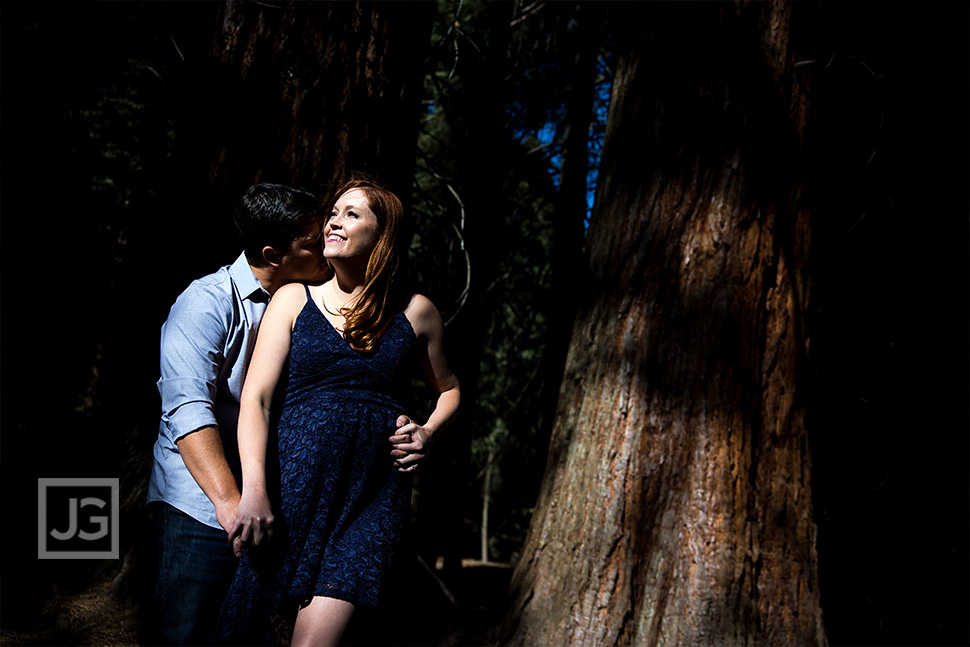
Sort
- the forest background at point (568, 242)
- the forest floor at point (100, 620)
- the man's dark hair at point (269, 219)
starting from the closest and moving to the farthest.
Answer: the man's dark hair at point (269, 219), the forest floor at point (100, 620), the forest background at point (568, 242)

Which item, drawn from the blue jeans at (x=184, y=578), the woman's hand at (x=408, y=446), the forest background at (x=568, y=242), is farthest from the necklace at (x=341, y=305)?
the forest background at (x=568, y=242)

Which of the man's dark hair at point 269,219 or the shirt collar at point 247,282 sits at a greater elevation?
the man's dark hair at point 269,219

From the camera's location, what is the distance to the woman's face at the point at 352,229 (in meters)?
2.13

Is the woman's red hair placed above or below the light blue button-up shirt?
above

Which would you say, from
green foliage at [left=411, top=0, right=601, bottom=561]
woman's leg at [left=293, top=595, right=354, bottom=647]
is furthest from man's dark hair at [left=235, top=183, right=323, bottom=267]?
green foliage at [left=411, top=0, right=601, bottom=561]

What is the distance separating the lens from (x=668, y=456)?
3.13m

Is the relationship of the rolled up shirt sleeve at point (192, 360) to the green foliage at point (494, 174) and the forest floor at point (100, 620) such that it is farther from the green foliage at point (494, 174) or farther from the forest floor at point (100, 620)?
the green foliage at point (494, 174)

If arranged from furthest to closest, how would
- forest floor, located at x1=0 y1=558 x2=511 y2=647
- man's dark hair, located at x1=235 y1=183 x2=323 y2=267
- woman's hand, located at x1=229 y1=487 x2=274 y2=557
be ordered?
forest floor, located at x1=0 y1=558 x2=511 y2=647 → man's dark hair, located at x1=235 y1=183 x2=323 y2=267 → woman's hand, located at x1=229 y1=487 x2=274 y2=557

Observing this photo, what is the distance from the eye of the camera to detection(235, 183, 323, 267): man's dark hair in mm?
2244

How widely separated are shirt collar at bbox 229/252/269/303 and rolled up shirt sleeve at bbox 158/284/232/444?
0.32 ft

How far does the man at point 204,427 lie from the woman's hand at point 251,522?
0.03 m

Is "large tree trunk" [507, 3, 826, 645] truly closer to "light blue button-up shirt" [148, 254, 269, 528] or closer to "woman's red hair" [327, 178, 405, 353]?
"woman's red hair" [327, 178, 405, 353]

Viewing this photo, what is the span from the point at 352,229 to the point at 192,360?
603 mm

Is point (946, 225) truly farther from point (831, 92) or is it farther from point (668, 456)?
point (668, 456)
